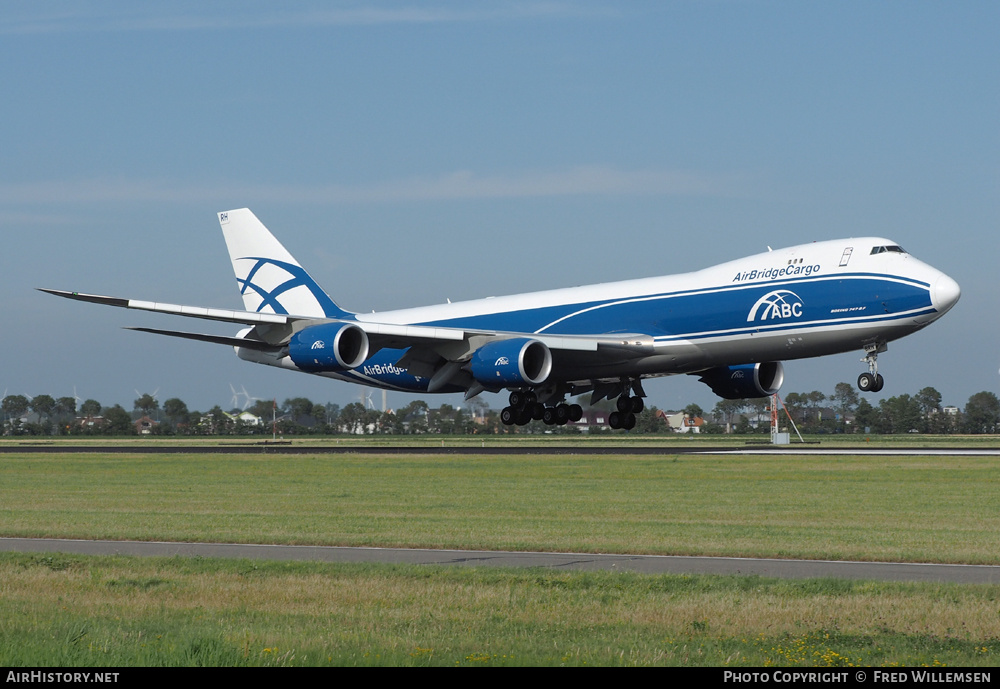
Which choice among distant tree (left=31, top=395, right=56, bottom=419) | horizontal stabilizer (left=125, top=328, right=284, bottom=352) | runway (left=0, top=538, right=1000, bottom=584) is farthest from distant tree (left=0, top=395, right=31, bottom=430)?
runway (left=0, top=538, right=1000, bottom=584)

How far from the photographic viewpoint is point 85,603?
1435 centimetres

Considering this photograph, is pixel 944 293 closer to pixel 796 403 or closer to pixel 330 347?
pixel 330 347

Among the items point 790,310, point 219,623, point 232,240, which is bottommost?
point 219,623

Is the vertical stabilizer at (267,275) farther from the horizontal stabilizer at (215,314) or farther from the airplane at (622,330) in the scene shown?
the horizontal stabilizer at (215,314)

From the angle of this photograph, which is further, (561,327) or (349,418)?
(349,418)

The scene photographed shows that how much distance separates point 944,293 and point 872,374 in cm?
382

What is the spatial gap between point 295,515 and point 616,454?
2536 centimetres

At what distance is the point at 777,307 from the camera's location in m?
42.7

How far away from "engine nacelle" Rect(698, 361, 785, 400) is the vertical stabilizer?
18.5 m

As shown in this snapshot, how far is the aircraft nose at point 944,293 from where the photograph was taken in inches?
1570

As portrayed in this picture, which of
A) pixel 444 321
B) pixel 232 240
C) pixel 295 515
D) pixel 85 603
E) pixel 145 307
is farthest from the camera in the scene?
pixel 232 240

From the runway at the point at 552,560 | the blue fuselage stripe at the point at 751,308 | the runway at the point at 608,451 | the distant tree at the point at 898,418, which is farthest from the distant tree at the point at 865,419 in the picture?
the runway at the point at 552,560
